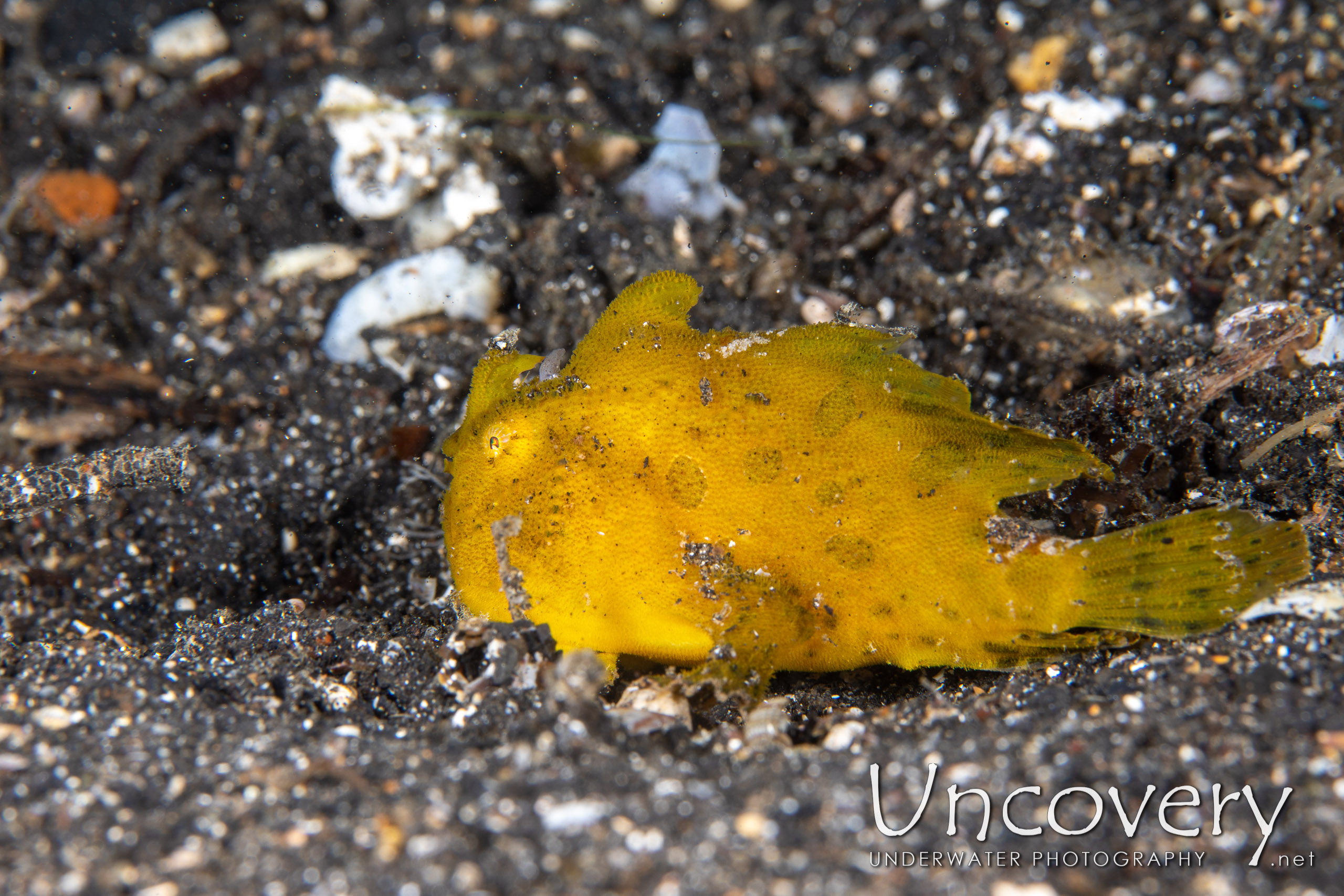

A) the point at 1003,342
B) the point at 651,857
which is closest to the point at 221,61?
the point at 1003,342

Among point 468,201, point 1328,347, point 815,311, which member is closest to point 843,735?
point 815,311

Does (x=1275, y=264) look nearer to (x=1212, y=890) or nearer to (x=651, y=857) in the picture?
(x=1212, y=890)

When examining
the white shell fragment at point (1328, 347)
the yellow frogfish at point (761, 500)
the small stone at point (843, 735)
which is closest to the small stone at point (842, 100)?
the yellow frogfish at point (761, 500)

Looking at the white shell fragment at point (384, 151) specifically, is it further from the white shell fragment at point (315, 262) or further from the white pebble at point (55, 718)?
the white pebble at point (55, 718)

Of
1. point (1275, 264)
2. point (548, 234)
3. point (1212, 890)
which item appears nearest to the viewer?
point (1212, 890)

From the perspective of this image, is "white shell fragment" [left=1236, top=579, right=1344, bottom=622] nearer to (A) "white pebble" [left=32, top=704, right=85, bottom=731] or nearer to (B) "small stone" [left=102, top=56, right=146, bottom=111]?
(A) "white pebble" [left=32, top=704, right=85, bottom=731]

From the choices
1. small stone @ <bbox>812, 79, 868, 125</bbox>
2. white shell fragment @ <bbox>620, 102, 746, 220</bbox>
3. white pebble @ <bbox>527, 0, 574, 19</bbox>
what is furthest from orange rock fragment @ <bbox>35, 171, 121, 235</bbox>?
small stone @ <bbox>812, 79, 868, 125</bbox>
